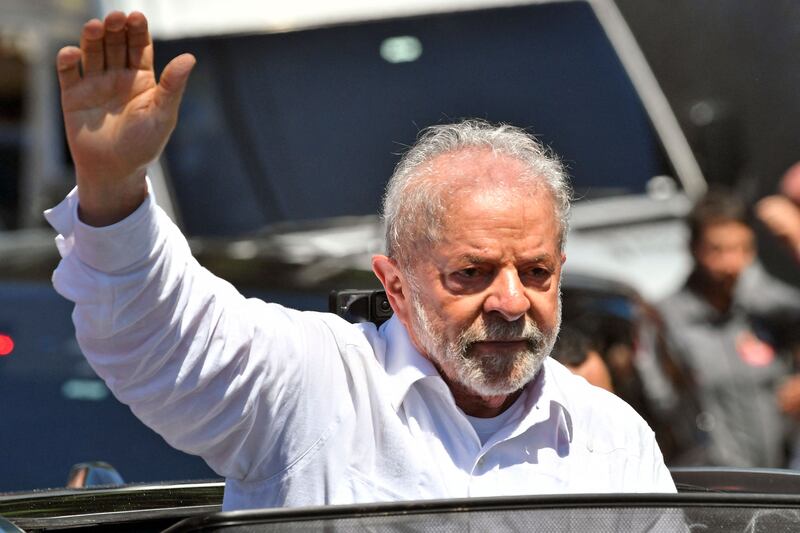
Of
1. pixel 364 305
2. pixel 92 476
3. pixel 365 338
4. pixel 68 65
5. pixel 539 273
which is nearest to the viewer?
pixel 68 65

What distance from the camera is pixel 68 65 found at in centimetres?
273

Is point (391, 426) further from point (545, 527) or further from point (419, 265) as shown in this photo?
point (545, 527)

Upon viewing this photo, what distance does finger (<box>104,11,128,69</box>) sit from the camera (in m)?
2.72

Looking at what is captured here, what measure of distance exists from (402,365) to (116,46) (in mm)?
880

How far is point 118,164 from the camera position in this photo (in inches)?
108

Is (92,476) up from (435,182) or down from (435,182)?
down

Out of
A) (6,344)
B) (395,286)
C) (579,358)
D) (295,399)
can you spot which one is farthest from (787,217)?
(295,399)

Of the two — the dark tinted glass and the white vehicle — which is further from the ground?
the white vehicle

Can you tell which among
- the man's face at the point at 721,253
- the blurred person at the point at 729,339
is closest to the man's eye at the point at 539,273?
the blurred person at the point at 729,339

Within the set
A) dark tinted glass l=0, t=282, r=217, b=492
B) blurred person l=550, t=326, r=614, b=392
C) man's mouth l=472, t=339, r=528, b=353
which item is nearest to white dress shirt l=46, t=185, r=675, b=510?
man's mouth l=472, t=339, r=528, b=353

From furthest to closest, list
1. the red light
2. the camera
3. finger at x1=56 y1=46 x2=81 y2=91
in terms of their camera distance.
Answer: the red light
the camera
finger at x1=56 y1=46 x2=81 y2=91

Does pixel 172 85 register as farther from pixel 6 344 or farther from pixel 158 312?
pixel 6 344

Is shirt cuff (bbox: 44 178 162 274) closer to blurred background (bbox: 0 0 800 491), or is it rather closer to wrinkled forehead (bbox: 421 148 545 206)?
wrinkled forehead (bbox: 421 148 545 206)

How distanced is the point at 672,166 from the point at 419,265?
211 inches
